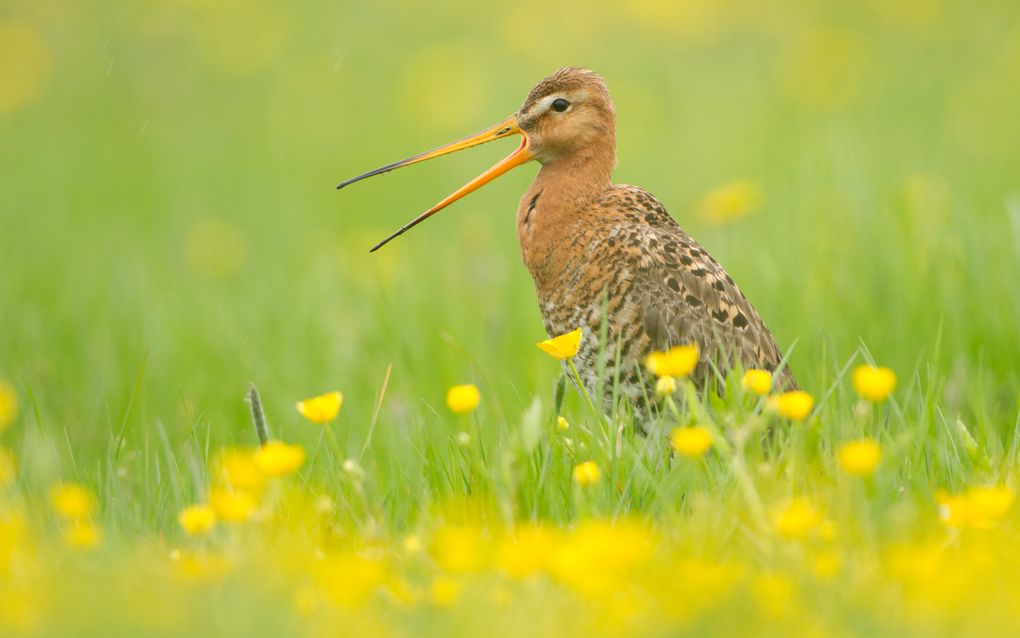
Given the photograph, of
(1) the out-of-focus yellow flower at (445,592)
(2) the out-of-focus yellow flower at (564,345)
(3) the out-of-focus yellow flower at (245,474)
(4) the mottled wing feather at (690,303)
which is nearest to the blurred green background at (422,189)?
(4) the mottled wing feather at (690,303)

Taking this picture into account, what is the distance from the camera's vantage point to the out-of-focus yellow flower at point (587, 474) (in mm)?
3586

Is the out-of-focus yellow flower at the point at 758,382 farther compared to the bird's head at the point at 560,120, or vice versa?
the bird's head at the point at 560,120

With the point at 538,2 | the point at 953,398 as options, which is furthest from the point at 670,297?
the point at 538,2

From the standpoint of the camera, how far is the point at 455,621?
8.84ft

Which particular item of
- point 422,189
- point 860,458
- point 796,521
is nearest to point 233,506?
point 796,521

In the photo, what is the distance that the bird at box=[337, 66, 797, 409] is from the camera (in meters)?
4.91

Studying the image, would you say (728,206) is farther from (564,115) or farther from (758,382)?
(758,382)

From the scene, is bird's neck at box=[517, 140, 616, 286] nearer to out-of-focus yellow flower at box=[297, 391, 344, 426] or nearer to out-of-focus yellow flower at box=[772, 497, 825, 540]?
out-of-focus yellow flower at box=[297, 391, 344, 426]

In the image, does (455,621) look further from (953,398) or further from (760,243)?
(760,243)

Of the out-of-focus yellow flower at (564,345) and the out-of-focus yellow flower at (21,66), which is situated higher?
the out-of-focus yellow flower at (21,66)

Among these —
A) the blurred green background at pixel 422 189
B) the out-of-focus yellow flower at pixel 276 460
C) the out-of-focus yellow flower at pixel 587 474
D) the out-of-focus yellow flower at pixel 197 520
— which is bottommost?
the blurred green background at pixel 422 189

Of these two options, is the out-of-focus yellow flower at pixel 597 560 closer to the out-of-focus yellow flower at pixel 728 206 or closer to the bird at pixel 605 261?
the bird at pixel 605 261

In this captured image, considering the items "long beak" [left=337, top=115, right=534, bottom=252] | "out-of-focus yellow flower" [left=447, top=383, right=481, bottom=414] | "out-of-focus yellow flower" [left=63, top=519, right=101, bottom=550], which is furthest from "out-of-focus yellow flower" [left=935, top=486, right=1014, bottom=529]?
"long beak" [left=337, top=115, right=534, bottom=252]

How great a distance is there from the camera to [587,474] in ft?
11.8
